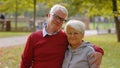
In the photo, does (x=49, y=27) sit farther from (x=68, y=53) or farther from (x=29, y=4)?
(x=29, y=4)

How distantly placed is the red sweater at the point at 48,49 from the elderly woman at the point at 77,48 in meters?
0.11

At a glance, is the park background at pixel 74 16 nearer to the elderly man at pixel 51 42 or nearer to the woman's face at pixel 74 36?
the elderly man at pixel 51 42

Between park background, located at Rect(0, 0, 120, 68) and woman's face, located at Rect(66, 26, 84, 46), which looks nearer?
woman's face, located at Rect(66, 26, 84, 46)

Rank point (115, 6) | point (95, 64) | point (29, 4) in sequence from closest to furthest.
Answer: point (95, 64), point (115, 6), point (29, 4)

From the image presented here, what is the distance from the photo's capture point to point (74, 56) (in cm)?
410

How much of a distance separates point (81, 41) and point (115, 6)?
20.3m

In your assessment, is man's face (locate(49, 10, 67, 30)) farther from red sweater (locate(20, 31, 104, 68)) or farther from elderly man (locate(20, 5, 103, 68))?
red sweater (locate(20, 31, 104, 68))

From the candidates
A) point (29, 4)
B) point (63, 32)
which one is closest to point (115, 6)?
point (29, 4)

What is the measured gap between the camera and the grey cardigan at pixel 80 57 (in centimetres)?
405

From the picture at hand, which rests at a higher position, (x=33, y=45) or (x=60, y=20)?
(x=60, y=20)

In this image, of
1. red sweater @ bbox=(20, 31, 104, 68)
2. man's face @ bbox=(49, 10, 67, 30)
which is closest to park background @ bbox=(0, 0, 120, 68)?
red sweater @ bbox=(20, 31, 104, 68)

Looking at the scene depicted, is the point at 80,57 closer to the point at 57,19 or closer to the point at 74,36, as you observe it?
the point at 74,36

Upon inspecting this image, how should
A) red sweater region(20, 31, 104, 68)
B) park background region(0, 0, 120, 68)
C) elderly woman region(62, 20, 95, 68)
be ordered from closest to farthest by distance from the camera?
elderly woman region(62, 20, 95, 68)
red sweater region(20, 31, 104, 68)
park background region(0, 0, 120, 68)

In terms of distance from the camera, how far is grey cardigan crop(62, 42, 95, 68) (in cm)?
405
